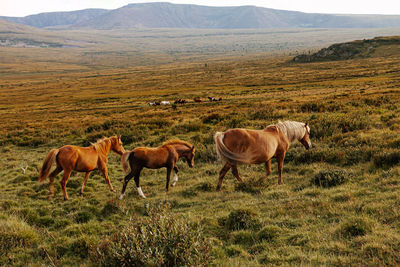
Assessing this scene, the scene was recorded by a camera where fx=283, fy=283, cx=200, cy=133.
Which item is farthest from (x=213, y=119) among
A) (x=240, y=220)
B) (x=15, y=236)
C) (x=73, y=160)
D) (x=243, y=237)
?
(x=15, y=236)

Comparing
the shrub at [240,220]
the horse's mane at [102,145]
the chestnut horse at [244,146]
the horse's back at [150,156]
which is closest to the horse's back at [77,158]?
the horse's mane at [102,145]

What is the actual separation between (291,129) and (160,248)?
21.6 ft

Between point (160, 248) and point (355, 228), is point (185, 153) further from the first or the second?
point (355, 228)

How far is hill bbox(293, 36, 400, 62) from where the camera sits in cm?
11150

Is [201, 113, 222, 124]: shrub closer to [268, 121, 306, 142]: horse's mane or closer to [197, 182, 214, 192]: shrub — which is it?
[268, 121, 306, 142]: horse's mane

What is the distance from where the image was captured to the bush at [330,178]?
8289mm

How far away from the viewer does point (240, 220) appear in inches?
252

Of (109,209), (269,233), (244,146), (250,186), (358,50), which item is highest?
(358,50)

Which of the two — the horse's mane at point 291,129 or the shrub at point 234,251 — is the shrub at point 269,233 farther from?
the horse's mane at point 291,129

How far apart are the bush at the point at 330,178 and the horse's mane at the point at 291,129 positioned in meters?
1.62

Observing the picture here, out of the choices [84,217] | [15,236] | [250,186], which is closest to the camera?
[15,236]

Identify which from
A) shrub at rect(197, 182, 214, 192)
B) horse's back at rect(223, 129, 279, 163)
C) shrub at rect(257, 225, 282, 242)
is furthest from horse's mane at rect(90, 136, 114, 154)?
shrub at rect(257, 225, 282, 242)

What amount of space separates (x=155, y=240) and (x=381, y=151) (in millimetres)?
8780

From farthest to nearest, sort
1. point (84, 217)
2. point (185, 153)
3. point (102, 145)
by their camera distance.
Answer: point (102, 145), point (185, 153), point (84, 217)
